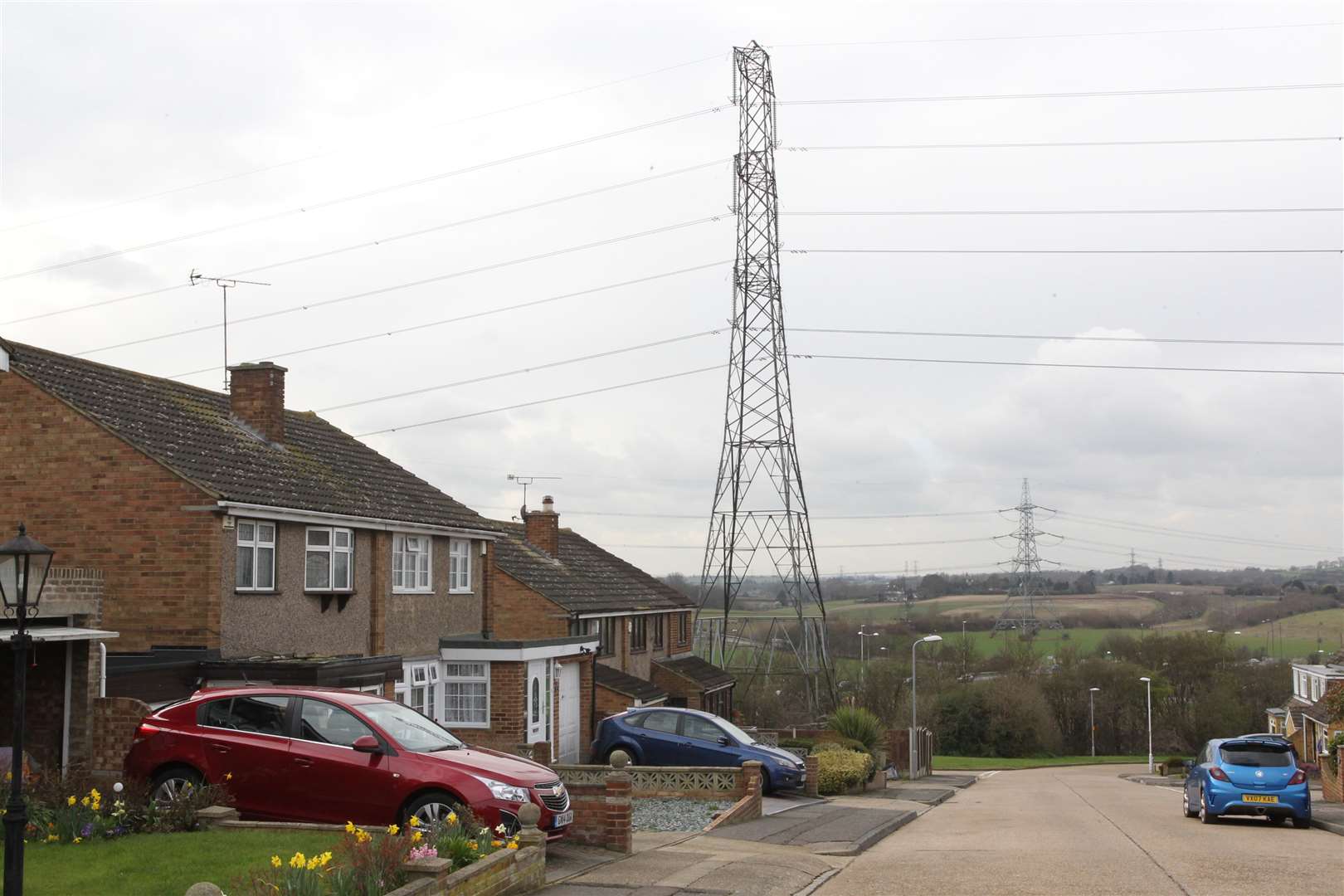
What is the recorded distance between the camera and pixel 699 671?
45.1 m

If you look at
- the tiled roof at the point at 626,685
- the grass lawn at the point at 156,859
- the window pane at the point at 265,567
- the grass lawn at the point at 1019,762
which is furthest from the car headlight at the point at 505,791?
the grass lawn at the point at 1019,762

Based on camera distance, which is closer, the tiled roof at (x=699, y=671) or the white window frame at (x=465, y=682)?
the white window frame at (x=465, y=682)

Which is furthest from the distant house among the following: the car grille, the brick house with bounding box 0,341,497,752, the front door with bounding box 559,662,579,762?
the car grille

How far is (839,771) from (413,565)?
1071 centimetres

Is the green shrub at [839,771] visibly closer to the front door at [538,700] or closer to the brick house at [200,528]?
the front door at [538,700]

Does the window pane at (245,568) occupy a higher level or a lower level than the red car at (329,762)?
higher

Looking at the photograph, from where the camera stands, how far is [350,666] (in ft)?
67.5

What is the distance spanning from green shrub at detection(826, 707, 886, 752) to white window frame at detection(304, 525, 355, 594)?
56.7ft

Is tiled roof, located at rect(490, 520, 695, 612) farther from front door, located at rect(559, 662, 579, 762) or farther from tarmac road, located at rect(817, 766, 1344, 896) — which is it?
tarmac road, located at rect(817, 766, 1344, 896)

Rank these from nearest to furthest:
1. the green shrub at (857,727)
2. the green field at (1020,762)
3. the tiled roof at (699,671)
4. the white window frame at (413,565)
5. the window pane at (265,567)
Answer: the window pane at (265,567) → the white window frame at (413,565) → the green shrub at (857,727) → the tiled roof at (699,671) → the green field at (1020,762)

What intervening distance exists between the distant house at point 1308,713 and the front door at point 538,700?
65.5 feet

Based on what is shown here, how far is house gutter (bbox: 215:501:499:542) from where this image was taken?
20.8m

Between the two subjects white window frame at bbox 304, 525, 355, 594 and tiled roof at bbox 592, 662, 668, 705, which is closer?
white window frame at bbox 304, 525, 355, 594

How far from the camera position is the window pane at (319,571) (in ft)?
75.3
